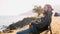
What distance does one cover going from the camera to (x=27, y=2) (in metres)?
1.87

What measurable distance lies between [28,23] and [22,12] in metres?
Answer: 0.20

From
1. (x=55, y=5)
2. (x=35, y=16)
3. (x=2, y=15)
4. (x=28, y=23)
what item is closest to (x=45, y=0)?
(x=55, y=5)

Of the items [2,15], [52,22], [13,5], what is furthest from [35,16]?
[2,15]

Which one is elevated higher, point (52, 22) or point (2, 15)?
point (2, 15)

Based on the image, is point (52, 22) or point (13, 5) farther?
point (13, 5)

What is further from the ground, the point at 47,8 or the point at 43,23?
the point at 47,8

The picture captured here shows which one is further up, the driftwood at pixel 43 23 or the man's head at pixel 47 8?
the man's head at pixel 47 8

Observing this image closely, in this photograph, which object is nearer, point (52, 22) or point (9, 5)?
point (52, 22)

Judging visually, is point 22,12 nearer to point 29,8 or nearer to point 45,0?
point 29,8

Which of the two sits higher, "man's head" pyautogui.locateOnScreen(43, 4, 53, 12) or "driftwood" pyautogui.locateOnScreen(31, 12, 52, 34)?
"man's head" pyautogui.locateOnScreen(43, 4, 53, 12)

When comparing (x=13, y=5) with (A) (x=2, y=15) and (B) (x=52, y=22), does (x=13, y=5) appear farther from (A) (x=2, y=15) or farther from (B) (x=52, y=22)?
(B) (x=52, y=22)

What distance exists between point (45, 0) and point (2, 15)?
69 centimetres

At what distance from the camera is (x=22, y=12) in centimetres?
188

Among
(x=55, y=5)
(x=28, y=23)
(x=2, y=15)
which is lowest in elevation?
(x=28, y=23)
